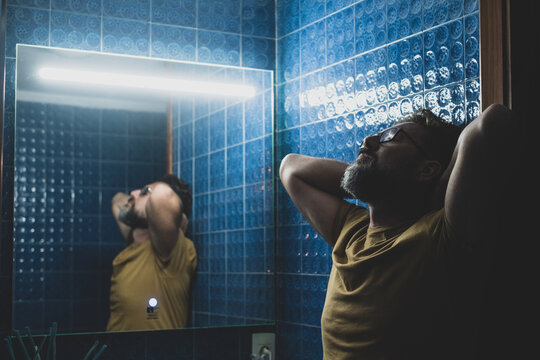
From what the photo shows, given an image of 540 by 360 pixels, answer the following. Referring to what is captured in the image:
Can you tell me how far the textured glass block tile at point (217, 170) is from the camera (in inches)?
104

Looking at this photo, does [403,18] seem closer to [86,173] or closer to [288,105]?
[288,105]

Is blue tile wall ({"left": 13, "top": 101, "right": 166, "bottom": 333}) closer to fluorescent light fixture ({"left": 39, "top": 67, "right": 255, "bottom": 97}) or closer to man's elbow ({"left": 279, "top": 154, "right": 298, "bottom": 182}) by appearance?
fluorescent light fixture ({"left": 39, "top": 67, "right": 255, "bottom": 97})

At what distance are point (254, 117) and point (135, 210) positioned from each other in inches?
23.4

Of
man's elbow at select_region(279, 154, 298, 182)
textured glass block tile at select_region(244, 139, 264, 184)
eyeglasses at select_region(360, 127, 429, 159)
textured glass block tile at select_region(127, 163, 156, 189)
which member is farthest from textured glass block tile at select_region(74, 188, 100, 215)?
eyeglasses at select_region(360, 127, 429, 159)

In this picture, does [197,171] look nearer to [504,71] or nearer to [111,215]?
[111,215]

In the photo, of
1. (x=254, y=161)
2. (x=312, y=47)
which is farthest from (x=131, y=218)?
(x=312, y=47)

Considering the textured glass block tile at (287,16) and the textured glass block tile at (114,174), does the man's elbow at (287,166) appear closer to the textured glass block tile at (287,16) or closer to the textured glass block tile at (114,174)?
the textured glass block tile at (114,174)

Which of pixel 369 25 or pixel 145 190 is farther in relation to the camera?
→ pixel 145 190

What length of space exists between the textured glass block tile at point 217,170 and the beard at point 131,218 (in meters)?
0.30

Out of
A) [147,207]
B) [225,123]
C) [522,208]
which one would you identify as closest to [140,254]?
[147,207]

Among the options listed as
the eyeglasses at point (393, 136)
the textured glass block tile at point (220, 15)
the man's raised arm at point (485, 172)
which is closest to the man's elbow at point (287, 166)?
the eyeglasses at point (393, 136)

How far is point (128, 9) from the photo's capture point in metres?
2.54

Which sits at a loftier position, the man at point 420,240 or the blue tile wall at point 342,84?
the blue tile wall at point 342,84

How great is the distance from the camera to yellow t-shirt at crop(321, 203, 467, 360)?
5.07 feet
